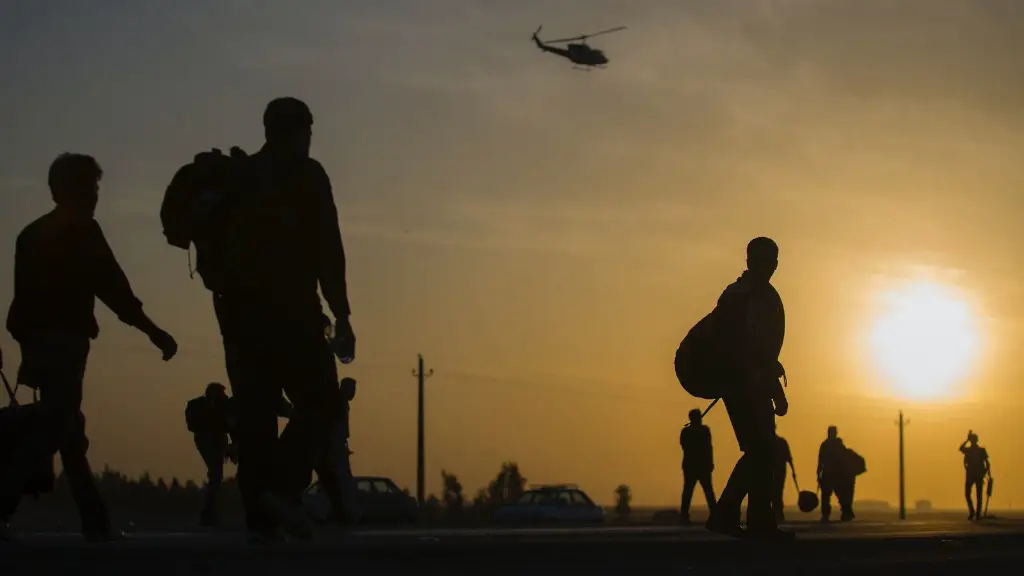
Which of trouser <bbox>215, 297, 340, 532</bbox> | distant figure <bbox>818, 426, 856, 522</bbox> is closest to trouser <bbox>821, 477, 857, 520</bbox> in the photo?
distant figure <bbox>818, 426, 856, 522</bbox>

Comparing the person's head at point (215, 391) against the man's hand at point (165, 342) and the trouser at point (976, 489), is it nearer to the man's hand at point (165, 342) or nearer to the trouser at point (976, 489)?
the man's hand at point (165, 342)

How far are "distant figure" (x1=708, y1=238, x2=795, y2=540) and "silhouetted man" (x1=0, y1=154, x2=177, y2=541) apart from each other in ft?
12.6

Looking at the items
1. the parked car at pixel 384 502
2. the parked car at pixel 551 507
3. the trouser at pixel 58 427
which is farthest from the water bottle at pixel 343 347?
the parked car at pixel 551 507

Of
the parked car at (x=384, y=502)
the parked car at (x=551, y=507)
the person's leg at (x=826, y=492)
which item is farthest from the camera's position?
the parked car at (x=551, y=507)

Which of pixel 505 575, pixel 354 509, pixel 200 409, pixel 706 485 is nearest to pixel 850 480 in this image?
pixel 706 485

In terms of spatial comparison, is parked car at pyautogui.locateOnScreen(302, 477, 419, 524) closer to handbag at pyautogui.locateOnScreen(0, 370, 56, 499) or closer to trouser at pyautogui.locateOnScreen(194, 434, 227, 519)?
trouser at pyautogui.locateOnScreen(194, 434, 227, 519)

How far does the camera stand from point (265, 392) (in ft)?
23.5

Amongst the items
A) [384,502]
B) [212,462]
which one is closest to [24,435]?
[212,462]

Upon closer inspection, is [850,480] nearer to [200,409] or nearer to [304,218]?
[200,409]

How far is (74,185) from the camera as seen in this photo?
8.44m

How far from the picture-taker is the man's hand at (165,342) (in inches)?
342

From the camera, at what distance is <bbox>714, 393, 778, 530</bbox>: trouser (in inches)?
394

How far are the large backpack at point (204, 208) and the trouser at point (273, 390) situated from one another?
0.20 meters

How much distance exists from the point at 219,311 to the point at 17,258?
1.80 m
